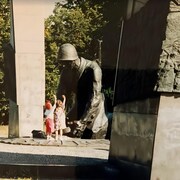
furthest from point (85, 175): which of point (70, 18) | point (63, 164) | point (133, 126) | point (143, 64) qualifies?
point (70, 18)

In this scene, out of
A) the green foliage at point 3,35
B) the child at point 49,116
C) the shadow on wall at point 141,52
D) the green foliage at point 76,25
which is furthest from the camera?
the green foliage at point 3,35

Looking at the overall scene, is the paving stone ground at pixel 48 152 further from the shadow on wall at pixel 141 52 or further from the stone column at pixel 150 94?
the shadow on wall at pixel 141 52

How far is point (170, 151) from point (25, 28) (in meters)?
1.69

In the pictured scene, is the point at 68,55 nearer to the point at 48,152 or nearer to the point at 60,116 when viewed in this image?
the point at 60,116

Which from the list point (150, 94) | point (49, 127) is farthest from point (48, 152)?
point (150, 94)

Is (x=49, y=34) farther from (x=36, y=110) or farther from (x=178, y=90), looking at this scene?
(x=178, y=90)

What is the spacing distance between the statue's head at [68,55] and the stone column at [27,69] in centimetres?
17

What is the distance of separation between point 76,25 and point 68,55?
0.97 feet

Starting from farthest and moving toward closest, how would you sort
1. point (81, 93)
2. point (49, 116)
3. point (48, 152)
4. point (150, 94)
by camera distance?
point (81, 93) → point (48, 152) → point (49, 116) → point (150, 94)

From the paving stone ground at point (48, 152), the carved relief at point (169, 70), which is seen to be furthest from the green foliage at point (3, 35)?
the carved relief at point (169, 70)

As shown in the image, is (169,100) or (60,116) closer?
(169,100)

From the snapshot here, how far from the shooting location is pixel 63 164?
447 centimetres

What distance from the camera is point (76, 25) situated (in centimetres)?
446

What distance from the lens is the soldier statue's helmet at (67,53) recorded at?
177 inches
